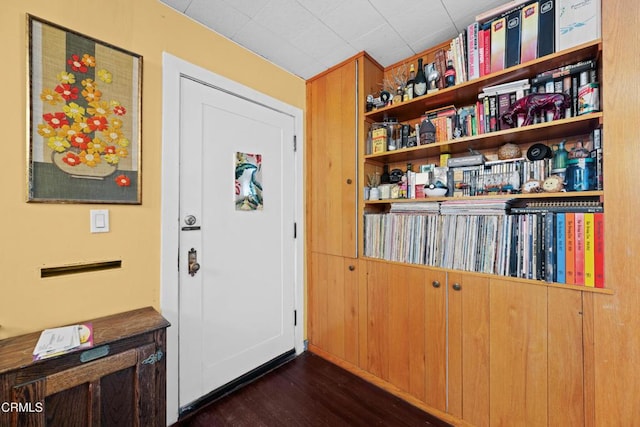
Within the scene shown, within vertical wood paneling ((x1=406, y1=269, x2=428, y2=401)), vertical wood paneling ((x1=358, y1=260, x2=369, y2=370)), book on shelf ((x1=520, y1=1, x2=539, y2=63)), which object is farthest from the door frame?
book on shelf ((x1=520, y1=1, x2=539, y2=63))

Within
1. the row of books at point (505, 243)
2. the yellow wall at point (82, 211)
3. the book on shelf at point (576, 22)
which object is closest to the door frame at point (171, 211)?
the yellow wall at point (82, 211)

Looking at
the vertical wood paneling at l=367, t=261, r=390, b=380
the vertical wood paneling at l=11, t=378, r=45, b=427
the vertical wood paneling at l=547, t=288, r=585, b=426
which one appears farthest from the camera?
the vertical wood paneling at l=367, t=261, r=390, b=380

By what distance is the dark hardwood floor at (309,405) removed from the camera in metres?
1.49

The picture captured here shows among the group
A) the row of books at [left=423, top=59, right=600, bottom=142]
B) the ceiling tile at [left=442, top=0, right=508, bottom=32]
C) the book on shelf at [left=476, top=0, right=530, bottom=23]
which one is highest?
the ceiling tile at [left=442, top=0, right=508, bottom=32]

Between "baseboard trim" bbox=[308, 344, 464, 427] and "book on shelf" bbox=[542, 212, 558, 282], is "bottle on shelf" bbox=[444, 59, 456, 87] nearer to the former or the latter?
"book on shelf" bbox=[542, 212, 558, 282]

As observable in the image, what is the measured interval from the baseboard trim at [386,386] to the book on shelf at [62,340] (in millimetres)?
1619

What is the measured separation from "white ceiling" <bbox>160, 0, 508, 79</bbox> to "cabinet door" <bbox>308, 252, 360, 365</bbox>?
62.1 inches

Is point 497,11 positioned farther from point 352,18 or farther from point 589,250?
point 589,250

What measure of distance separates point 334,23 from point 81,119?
1482mm

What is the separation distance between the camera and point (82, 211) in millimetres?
1209

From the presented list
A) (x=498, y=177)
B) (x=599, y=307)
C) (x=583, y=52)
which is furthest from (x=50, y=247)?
(x=583, y=52)

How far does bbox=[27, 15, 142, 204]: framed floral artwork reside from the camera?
110 cm

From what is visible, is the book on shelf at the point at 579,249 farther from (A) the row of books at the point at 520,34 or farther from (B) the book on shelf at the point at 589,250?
(A) the row of books at the point at 520,34

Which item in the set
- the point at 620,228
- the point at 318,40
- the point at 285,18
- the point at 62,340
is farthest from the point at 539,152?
the point at 62,340
